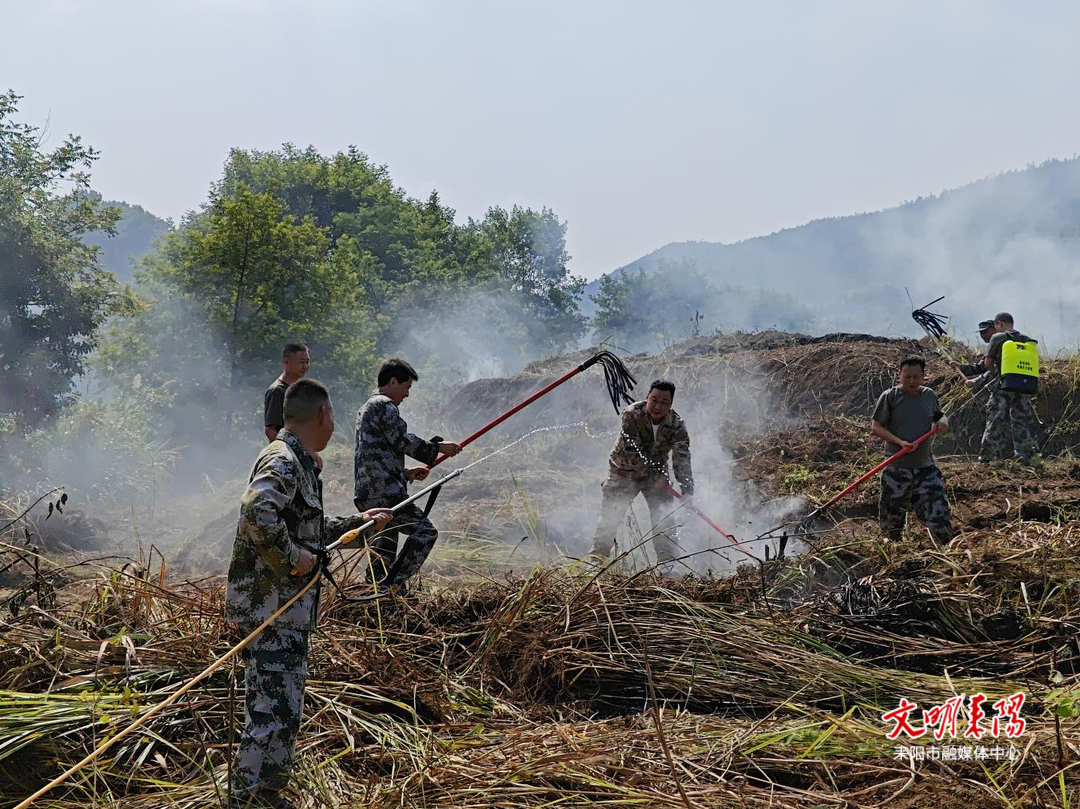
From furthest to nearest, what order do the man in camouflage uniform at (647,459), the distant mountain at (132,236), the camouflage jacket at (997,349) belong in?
1. the distant mountain at (132,236)
2. the camouflage jacket at (997,349)
3. the man in camouflage uniform at (647,459)

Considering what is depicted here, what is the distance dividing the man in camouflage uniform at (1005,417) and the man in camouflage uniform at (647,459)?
190 inches

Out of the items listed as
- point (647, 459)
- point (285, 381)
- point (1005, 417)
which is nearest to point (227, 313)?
point (285, 381)

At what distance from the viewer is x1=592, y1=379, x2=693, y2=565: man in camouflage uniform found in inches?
268

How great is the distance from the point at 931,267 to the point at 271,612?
42320 millimetres

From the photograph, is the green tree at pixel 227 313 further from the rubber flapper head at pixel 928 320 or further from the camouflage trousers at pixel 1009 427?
the camouflage trousers at pixel 1009 427

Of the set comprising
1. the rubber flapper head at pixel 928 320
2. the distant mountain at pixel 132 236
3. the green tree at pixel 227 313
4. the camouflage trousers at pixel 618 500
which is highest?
the distant mountain at pixel 132 236

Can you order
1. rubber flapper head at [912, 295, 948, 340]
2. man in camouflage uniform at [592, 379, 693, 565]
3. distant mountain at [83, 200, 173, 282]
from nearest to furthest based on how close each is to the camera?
1. man in camouflage uniform at [592, 379, 693, 565]
2. rubber flapper head at [912, 295, 948, 340]
3. distant mountain at [83, 200, 173, 282]

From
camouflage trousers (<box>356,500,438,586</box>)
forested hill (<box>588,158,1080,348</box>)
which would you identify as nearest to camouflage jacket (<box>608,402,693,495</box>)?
camouflage trousers (<box>356,500,438,586</box>)

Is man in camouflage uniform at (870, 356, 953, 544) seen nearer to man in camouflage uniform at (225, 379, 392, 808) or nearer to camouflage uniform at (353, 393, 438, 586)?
camouflage uniform at (353, 393, 438, 586)

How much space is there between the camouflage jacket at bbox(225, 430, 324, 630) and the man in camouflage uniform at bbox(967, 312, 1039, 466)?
871 cm

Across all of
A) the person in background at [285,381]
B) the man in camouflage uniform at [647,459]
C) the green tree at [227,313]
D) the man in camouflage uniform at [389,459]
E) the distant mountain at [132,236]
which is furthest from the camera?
Answer: the distant mountain at [132,236]

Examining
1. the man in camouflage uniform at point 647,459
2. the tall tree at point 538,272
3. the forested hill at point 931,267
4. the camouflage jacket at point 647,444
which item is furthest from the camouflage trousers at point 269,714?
the tall tree at point 538,272

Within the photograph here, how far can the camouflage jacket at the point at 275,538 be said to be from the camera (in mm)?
2906

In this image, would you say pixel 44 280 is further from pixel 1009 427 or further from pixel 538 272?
pixel 538 272
